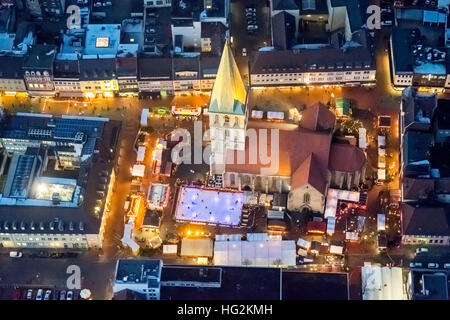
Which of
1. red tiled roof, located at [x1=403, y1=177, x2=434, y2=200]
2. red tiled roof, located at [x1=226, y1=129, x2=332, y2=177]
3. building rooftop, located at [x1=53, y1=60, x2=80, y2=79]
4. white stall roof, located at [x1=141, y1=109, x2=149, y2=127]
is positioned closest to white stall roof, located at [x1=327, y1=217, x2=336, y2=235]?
red tiled roof, located at [x1=226, y1=129, x2=332, y2=177]

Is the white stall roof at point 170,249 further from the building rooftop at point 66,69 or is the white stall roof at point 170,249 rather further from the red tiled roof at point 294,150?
the building rooftop at point 66,69

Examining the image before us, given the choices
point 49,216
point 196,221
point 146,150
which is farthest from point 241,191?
point 49,216

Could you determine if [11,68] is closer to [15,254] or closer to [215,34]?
[15,254]

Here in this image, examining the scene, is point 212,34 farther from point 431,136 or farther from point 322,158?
point 431,136

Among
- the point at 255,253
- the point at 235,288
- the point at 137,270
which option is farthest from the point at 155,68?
the point at 235,288

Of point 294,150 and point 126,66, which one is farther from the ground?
point 126,66

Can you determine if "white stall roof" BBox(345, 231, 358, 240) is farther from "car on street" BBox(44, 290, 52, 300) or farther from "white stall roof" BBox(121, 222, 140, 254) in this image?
"car on street" BBox(44, 290, 52, 300)
